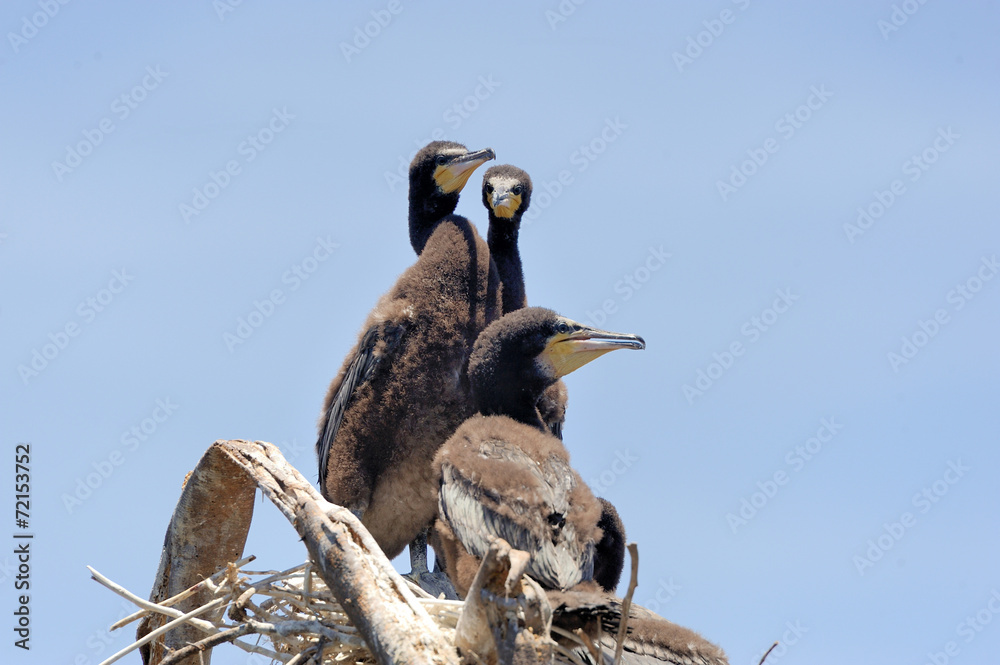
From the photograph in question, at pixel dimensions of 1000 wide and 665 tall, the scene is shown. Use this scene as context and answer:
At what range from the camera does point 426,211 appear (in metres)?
7.41

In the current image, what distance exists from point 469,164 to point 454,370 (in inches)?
59.7

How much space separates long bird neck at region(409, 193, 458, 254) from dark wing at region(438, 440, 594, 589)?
9.51ft

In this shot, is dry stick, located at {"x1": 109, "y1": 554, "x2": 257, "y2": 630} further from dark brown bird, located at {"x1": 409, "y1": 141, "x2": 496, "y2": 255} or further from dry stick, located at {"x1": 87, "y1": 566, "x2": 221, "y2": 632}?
dark brown bird, located at {"x1": 409, "y1": 141, "x2": 496, "y2": 255}

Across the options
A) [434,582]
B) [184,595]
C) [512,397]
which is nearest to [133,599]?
[184,595]

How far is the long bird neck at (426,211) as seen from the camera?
7.36 metres

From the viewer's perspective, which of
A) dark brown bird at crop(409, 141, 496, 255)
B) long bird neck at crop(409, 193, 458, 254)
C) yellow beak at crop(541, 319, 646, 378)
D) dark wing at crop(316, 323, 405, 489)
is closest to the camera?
yellow beak at crop(541, 319, 646, 378)

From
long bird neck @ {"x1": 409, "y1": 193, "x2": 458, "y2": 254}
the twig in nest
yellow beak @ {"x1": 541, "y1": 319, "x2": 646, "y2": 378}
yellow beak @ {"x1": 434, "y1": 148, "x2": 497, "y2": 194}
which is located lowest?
the twig in nest

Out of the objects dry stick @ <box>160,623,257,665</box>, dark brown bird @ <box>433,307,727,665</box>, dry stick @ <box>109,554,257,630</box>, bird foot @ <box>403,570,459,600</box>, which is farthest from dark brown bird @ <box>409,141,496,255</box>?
dry stick @ <box>160,623,257,665</box>

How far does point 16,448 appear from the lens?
6.86 metres

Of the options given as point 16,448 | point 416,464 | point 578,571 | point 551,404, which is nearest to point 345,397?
point 416,464

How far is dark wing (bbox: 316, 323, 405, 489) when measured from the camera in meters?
6.44

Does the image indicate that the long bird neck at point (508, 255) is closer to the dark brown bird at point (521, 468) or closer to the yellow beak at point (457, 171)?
the yellow beak at point (457, 171)

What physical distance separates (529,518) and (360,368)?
2.52 m

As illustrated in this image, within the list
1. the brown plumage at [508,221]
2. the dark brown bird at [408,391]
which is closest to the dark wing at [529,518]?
the dark brown bird at [408,391]
